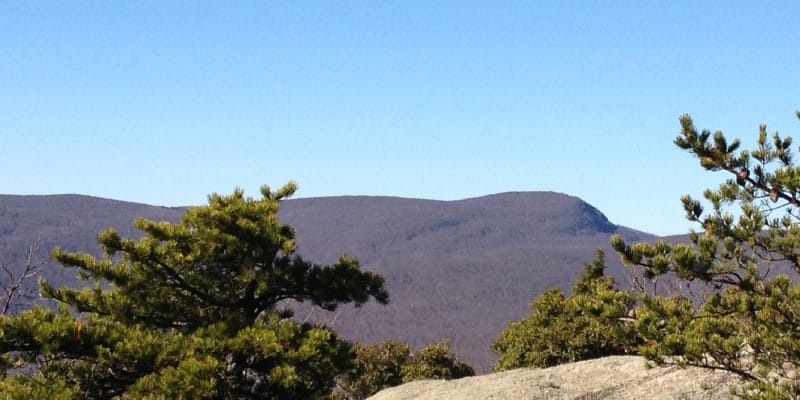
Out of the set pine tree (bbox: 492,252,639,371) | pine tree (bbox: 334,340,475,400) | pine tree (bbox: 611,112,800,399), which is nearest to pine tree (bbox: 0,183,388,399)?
pine tree (bbox: 611,112,800,399)

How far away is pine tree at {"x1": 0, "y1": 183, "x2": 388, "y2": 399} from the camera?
1412 cm

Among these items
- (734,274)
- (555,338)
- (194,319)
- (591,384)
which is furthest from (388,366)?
(734,274)

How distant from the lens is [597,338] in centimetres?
2888

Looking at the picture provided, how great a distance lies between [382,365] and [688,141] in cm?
2892

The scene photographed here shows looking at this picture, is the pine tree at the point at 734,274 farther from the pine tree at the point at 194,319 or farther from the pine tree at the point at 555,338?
the pine tree at the point at 555,338

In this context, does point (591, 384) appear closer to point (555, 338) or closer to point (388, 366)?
point (555, 338)

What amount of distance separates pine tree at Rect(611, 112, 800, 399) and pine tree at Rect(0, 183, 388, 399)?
6.02 meters

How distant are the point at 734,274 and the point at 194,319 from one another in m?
9.93

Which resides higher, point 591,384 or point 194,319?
point 194,319

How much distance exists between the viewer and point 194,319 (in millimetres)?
16281

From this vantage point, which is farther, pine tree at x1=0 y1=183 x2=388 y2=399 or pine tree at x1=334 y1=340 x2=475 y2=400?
pine tree at x1=334 y1=340 x2=475 y2=400

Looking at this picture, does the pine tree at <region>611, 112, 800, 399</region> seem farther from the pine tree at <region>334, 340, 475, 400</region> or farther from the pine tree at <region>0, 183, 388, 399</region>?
the pine tree at <region>334, 340, 475, 400</region>

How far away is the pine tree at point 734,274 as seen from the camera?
36.6 ft

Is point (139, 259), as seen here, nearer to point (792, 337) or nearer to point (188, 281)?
point (188, 281)
